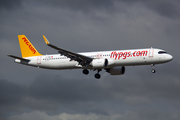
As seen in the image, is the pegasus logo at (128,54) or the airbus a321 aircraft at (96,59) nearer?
the airbus a321 aircraft at (96,59)

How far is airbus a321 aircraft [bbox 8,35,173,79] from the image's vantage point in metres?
59.4

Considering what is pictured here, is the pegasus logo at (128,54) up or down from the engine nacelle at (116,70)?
up

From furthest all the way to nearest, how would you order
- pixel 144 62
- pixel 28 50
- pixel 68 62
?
1. pixel 28 50
2. pixel 68 62
3. pixel 144 62

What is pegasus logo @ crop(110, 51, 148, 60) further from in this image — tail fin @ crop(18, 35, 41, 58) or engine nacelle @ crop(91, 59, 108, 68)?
tail fin @ crop(18, 35, 41, 58)

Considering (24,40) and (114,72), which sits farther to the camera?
(24,40)

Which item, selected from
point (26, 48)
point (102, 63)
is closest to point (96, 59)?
point (102, 63)

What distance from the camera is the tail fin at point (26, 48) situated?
233 feet

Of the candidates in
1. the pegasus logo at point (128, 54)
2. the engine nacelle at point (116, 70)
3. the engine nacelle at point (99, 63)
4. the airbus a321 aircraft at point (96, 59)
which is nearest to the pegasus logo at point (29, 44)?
the airbus a321 aircraft at point (96, 59)

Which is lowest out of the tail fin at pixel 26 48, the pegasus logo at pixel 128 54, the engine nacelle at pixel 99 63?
the engine nacelle at pixel 99 63

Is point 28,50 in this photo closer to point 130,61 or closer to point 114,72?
point 114,72

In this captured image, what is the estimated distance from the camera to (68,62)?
2564 inches

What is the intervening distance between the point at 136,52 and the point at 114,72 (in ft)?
31.2

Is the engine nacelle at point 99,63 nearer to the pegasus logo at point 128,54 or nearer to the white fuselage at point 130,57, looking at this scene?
the white fuselage at point 130,57

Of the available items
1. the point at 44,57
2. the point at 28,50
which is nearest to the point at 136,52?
the point at 44,57
